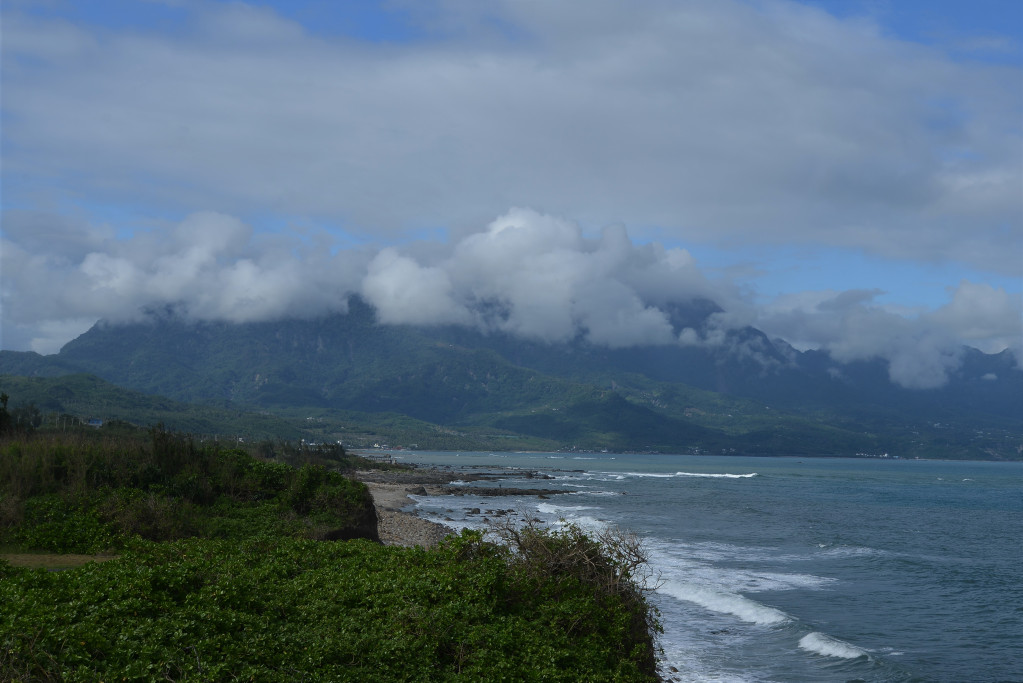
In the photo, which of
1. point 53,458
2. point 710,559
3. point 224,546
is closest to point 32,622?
point 224,546

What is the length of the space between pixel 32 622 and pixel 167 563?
4.08m

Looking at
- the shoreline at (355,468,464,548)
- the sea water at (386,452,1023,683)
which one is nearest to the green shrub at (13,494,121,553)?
the shoreline at (355,468,464,548)

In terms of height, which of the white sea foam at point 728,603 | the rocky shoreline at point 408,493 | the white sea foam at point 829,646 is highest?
the white sea foam at point 829,646

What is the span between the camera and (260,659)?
33.9 ft

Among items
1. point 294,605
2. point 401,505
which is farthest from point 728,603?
point 401,505

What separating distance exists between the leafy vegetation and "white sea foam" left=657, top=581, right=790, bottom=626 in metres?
11.8

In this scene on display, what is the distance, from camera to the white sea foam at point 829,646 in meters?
22.3

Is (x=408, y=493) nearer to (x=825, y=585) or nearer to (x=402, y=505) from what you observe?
(x=402, y=505)

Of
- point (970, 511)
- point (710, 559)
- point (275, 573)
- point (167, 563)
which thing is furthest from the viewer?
point (970, 511)

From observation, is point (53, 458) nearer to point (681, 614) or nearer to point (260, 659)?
point (260, 659)

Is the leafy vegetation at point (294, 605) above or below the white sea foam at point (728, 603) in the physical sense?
above

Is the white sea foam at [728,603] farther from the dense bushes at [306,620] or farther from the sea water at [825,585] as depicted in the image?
the dense bushes at [306,620]

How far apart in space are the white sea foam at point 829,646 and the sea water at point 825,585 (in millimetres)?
62

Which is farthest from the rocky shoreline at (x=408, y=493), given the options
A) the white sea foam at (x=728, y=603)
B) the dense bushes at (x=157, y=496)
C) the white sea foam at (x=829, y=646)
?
the white sea foam at (x=829, y=646)
